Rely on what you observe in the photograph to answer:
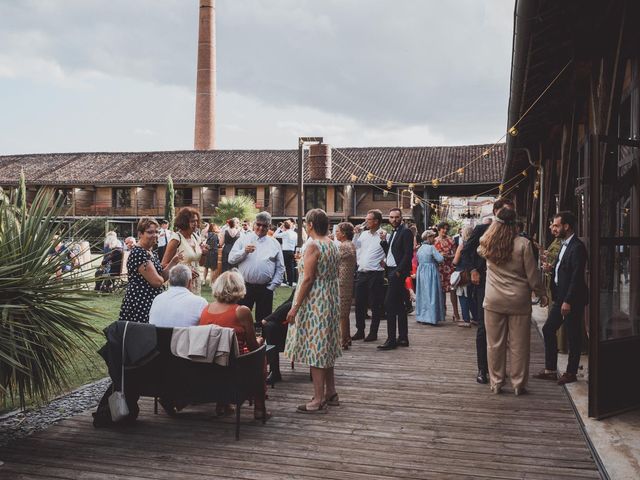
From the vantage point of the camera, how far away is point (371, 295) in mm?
8734

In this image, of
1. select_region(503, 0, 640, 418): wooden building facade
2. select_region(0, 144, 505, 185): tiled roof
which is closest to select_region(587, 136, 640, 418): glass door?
select_region(503, 0, 640, 418): wooden building facade

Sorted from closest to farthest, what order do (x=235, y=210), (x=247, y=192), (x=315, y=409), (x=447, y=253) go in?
(x=315, y=409)
(x=447, y=253)
(x=235, y=210)
(x=247, y=192)

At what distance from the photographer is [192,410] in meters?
5.30

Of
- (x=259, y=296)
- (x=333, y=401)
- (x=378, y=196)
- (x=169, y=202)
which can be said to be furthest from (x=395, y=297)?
(x=169, y=202)

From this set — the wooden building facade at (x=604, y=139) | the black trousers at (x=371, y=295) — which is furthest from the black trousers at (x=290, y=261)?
the wooden building facade at (x=604, y=139)

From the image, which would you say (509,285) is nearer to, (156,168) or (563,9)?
(563,9)

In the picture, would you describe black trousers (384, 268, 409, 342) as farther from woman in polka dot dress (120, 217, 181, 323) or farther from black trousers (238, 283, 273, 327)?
woman in polka dot dress (120, 217, 181, 323)

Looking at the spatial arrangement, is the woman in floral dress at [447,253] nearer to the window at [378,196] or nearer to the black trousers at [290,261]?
the black trousers at [290,261]

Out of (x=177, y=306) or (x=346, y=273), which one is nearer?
(x=177, y=306)

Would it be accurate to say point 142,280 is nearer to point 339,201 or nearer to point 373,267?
point 373,267

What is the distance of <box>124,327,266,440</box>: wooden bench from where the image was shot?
4551 millimetres

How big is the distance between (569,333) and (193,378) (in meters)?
3.57

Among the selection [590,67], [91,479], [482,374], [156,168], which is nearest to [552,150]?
[590,67]

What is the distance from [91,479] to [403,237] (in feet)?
16.9
